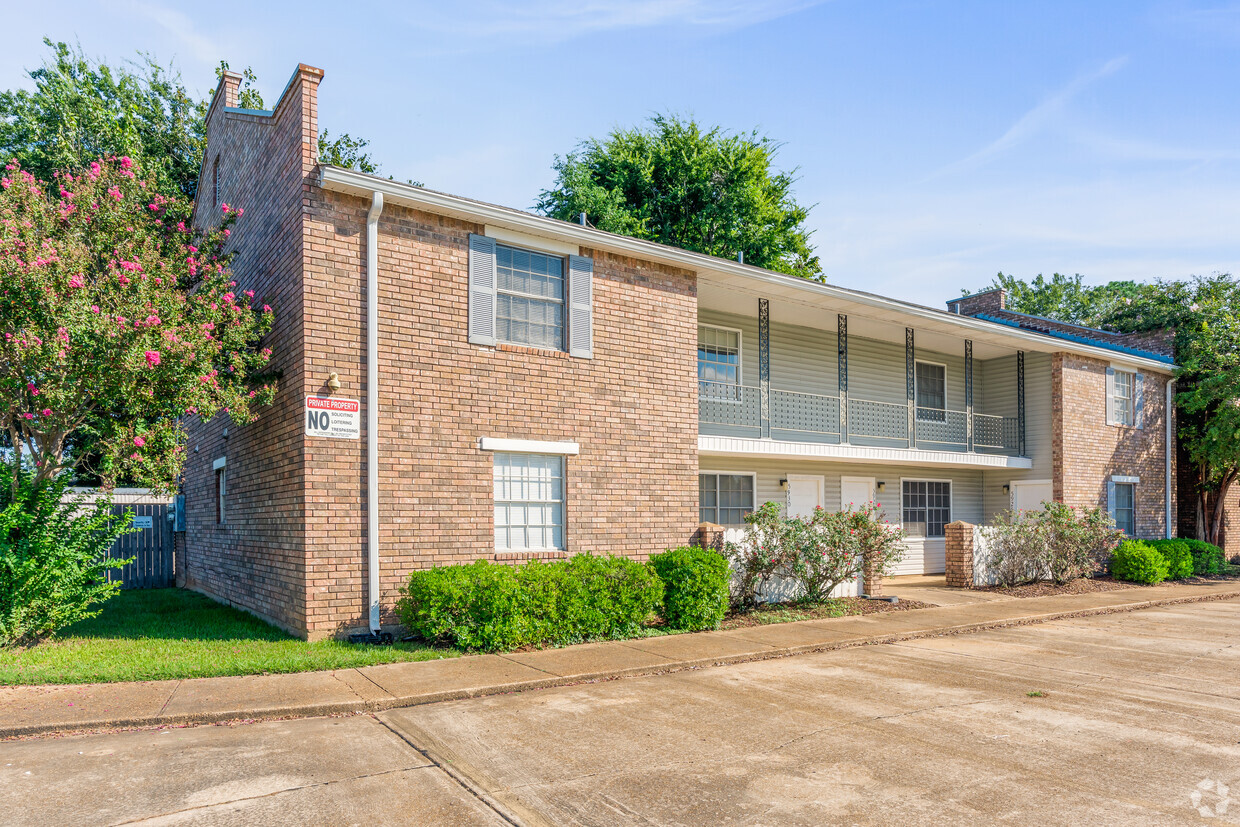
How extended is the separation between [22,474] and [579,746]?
298 inches

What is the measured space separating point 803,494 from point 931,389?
16.4ft

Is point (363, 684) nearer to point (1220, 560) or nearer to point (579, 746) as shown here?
point (579, 746)

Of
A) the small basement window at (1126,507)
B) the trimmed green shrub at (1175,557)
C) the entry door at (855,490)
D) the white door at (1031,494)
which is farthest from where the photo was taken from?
the small basement window at (1126,507)

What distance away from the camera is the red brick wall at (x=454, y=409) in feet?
32.5

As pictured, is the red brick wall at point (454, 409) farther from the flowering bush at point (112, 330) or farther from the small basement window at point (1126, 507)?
the small basement window at point (1126, 507)

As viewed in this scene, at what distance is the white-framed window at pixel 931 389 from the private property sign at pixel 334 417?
1426 centimetres

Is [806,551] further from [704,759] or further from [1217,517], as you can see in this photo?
[1217,517]

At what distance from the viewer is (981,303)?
25.6 metres

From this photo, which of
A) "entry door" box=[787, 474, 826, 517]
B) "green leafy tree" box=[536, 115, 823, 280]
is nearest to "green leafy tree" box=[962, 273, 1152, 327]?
"green leafy tree" box=[536, 115, 823, 280]

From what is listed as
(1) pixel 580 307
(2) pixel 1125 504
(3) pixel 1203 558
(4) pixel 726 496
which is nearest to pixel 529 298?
(1) pixel 580 307

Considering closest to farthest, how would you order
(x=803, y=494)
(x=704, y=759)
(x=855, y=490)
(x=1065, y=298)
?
(x=704, y=759), (x=803, y=494), (x=855, y=490), (x=1065, y=298)

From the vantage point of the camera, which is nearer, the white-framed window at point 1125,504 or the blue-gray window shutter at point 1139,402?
the white-framed window at point 1125,504

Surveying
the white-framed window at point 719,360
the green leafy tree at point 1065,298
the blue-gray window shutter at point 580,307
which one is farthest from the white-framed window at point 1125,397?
the green leafy tree at point 1065,298

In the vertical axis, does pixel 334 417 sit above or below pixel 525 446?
above
